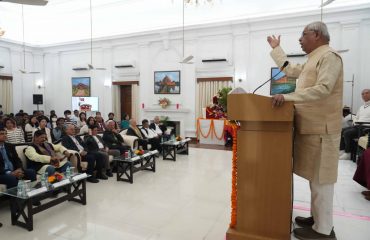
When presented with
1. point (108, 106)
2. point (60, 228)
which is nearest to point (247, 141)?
point (60, 228)

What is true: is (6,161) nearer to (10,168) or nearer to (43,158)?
(10,168)

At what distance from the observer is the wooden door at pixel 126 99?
1148 centimetres

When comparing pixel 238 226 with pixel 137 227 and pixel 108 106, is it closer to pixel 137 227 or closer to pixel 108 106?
pixel 137 227

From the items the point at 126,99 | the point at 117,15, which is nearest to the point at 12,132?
the point at 126,99

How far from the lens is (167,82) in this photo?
33.7 ft

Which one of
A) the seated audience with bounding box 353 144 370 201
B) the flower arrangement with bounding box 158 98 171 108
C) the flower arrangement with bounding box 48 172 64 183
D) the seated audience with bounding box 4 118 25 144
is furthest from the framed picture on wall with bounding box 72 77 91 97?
the seated audience with bounding box 353 144 370 201

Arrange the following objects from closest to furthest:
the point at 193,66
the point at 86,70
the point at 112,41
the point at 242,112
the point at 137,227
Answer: the point at 242,112
the point at 137,227
the point at 193,66
the point at 112,41
the point at 86,70

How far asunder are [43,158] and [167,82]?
6.77m

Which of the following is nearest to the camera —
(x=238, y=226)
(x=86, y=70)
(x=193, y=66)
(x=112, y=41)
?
(x=238, y=226)

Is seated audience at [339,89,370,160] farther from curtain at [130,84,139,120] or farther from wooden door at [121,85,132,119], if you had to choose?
wooden door at [121,85,132,119]

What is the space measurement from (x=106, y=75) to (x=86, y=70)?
1209 mm

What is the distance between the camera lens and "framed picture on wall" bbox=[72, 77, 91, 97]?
473 inches

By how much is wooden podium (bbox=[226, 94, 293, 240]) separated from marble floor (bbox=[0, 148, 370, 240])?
82 centimetres

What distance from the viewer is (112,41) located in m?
11.1
